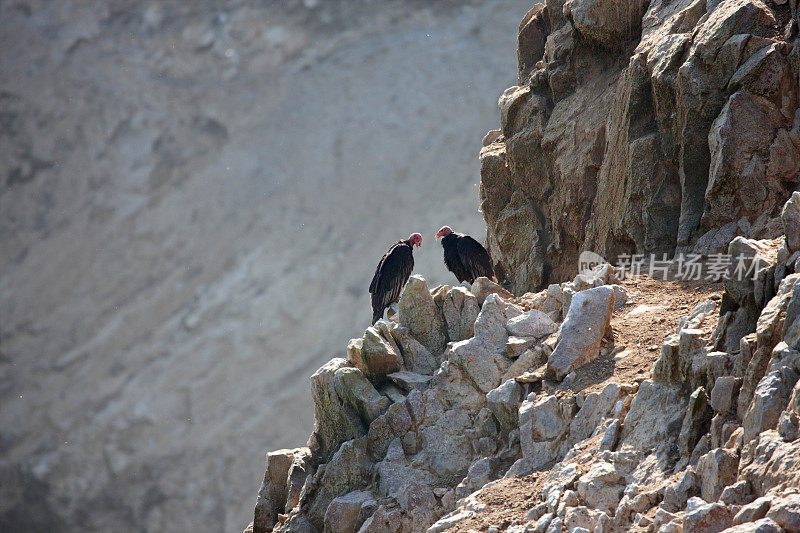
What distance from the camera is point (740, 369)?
514cm

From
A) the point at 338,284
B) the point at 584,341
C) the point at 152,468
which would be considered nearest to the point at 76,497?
the point at 152,468

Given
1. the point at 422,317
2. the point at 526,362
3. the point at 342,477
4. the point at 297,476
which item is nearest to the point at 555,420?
the point at 526,362

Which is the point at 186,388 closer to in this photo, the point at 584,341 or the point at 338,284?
the point at 338,284

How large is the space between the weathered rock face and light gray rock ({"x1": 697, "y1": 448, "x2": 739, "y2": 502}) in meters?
1.62

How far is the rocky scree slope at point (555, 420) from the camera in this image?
4.57m

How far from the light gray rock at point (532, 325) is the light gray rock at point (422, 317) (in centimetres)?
124

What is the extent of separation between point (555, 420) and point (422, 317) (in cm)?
312

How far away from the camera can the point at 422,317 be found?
973cm

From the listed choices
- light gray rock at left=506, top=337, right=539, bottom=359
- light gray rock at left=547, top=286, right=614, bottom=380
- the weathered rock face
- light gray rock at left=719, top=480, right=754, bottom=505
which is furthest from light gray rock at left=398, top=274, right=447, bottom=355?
light gray rock at left=719, top=480, right=754, bottom=505

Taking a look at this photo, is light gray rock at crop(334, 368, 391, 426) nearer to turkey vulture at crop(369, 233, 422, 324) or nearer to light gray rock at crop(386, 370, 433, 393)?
light gray rock at crop(386, 370, 433, 393)

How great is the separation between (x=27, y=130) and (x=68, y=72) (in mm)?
5206

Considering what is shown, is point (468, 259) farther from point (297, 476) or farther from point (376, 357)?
point (297, 476)

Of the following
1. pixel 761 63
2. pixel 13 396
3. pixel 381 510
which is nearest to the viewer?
pixel 381 510

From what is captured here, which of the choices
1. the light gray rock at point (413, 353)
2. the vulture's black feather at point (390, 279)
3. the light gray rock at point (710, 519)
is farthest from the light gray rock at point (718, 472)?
the vulture's black feather at point (390, 279)
